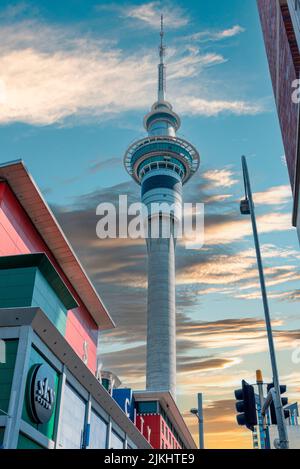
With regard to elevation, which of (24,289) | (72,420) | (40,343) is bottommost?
(72,420)

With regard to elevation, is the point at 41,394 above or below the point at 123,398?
below

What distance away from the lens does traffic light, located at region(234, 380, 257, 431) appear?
13.1 m

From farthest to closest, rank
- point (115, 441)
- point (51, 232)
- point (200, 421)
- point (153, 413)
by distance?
point (153, 413) → point (200, 421) → point (115, 441) → point (51, 232)

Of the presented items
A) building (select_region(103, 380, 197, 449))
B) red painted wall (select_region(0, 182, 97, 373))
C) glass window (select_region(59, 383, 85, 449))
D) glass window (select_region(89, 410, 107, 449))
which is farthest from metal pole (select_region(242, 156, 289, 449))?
building (select_region(103, 380, 197, 449))

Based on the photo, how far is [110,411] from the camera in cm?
3650

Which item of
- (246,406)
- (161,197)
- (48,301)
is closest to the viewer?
(246,406)

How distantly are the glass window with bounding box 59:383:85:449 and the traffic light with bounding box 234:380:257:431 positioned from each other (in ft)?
50.4

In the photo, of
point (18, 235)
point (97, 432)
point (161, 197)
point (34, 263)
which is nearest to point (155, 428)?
point (97, 432)

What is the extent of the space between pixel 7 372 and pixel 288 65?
63.8 feet

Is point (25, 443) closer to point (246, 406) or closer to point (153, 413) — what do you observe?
point (246, 406)

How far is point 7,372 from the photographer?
2144cm

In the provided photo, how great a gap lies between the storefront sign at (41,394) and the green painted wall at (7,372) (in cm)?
108

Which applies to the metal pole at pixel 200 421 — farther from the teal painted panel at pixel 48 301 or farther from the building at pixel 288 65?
the building at pixel 288 65

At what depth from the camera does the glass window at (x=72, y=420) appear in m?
26.2
